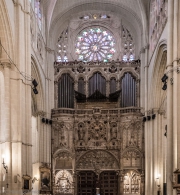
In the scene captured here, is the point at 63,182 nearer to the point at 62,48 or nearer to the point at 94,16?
the point at 62,48

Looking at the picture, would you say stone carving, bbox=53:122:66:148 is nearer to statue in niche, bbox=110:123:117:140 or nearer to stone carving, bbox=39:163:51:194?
stone carving, bbox=39:163:51:194

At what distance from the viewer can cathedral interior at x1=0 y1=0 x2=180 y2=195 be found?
3128cm

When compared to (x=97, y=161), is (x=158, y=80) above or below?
above

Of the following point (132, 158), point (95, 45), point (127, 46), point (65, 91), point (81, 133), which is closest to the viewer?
point (132, 158)

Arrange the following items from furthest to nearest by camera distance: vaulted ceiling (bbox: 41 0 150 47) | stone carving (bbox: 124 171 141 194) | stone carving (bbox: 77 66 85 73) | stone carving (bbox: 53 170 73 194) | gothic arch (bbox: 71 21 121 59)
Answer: gothic arch (bbox: 71 21 121 59)
stone carving (bbox: 77 66 85 73)
stone carving (bbox: 53 170 73 194)
stone carving (bbox: 124 171 141 194)
vaulted ceiling (bbox: 41 0 150 47)

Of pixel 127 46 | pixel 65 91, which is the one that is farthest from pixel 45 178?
pixel 127 46

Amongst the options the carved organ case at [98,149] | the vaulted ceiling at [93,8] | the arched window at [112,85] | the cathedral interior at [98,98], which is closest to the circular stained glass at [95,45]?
the cathedral interior at [98,98]

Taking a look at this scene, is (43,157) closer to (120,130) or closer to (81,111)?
(81,111)

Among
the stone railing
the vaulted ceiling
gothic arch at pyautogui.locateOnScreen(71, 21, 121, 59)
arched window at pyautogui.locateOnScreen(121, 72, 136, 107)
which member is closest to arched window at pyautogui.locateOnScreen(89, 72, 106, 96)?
arched window at pyautogui.locateOnScreen(121, 72, 136, 107)

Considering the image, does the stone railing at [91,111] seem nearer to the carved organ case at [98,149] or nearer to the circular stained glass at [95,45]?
the carved organ case at [98,149]

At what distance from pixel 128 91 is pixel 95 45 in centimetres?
649

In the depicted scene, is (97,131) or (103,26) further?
(103,26)

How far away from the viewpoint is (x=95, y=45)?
125 feet

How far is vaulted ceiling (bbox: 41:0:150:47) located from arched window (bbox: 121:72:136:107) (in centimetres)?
425
